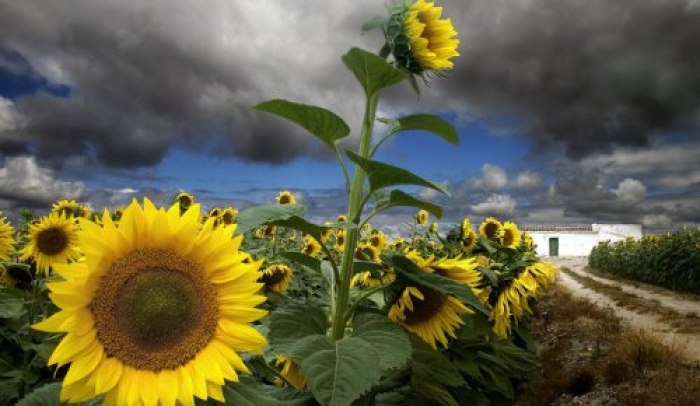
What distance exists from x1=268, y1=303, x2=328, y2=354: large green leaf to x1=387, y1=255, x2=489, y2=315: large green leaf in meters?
0.30

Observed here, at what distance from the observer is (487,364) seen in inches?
123

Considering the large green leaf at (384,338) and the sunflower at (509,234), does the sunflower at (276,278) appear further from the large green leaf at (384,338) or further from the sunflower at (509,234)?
the large green leaf at (384,338)

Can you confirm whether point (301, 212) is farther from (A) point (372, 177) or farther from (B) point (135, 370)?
(B) point (135, 370)

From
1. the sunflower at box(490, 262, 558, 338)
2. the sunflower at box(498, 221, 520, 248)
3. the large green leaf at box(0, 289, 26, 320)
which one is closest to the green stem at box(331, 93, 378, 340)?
the sunflower at box(490, 262, 558, 338)

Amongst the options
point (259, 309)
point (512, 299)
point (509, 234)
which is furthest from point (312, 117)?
point (509, 234)

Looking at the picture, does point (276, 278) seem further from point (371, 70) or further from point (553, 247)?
point (553, 247)

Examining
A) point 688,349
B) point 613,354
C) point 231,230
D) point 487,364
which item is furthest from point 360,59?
point 688,349

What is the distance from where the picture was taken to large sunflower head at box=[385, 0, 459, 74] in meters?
2.17

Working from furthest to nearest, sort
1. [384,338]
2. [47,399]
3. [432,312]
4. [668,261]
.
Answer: [668,261]
[432,312]
[384,338]
[47,399]

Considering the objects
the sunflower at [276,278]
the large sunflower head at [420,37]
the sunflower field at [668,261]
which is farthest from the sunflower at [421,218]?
the sunflower field at [668,261]

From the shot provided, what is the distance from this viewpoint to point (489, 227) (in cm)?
652

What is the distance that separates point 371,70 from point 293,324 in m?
0.80

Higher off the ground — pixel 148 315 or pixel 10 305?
pixel 148 315

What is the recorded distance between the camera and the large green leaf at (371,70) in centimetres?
184
